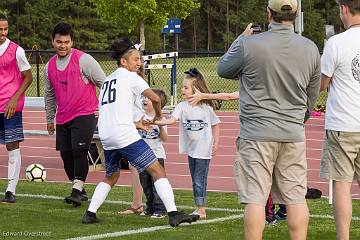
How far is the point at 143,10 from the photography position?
4834 centimetres

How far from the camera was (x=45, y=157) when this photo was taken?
1745 cm

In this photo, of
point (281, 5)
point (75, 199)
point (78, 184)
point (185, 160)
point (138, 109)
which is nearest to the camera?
point (281, 5)

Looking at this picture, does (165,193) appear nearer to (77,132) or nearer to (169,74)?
(77,132)

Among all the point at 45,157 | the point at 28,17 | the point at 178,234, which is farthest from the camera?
the point at 28,17

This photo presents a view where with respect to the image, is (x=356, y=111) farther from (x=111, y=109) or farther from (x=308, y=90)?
(x=111, y=109)

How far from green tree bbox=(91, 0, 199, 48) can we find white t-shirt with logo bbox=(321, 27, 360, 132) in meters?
40.5

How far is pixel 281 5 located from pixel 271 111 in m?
0.76

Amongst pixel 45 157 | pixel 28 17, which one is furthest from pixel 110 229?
pixel 28 17

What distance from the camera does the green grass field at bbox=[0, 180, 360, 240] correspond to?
8766 mm

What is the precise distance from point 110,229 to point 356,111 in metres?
2.67

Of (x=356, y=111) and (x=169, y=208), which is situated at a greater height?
(x=356, y=111)

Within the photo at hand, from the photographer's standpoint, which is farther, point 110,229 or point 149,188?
point 149,188

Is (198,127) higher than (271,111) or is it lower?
lower

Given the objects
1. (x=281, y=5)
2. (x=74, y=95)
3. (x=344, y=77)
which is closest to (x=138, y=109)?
(x=74, y=95)
